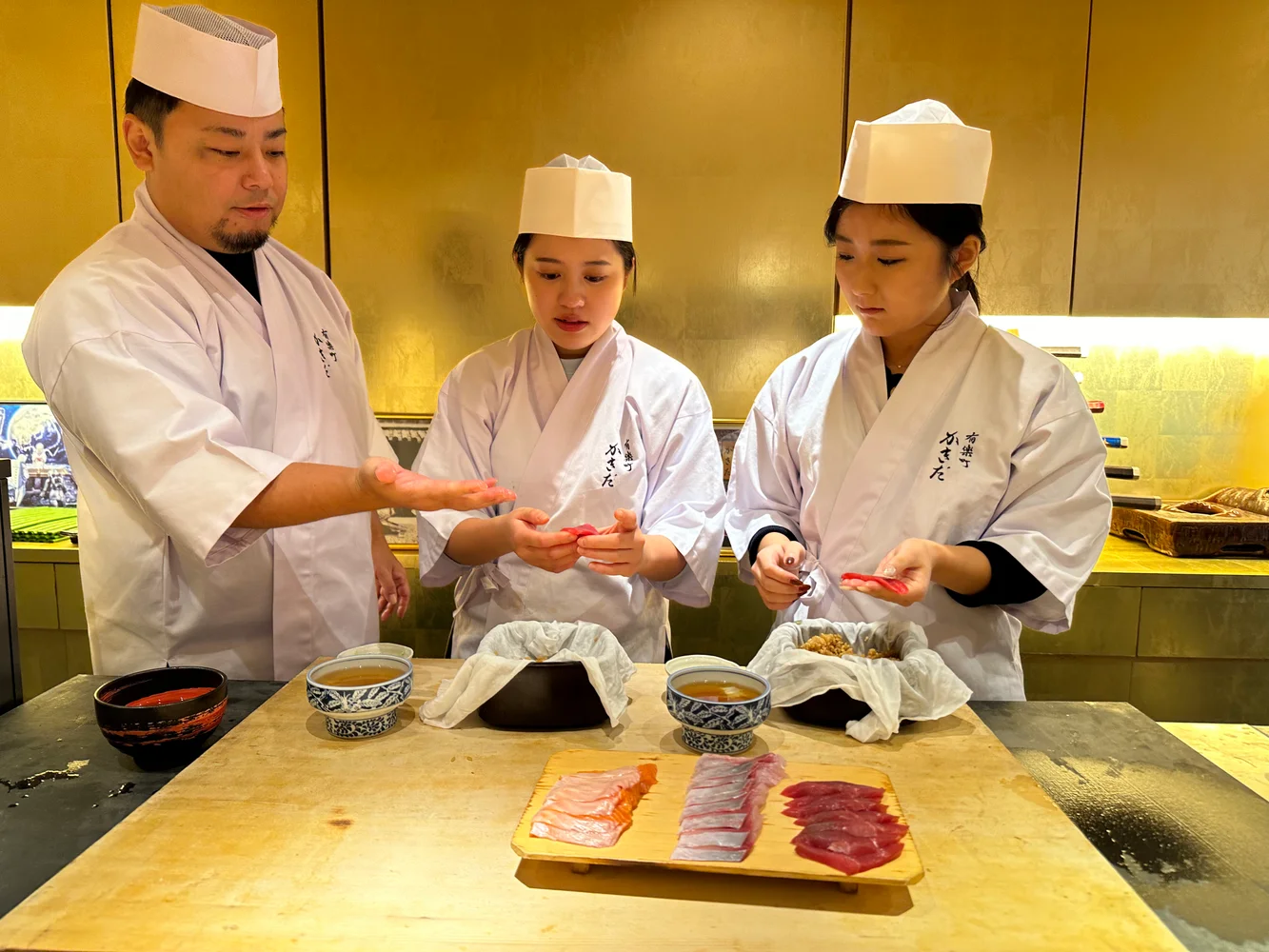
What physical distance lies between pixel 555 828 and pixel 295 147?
9.42 ft

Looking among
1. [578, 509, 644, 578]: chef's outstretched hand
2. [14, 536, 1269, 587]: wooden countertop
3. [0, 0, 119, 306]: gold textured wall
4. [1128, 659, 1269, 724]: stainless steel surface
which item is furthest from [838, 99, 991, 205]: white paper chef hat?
[0, 0, 119, 306]: gold textured wall

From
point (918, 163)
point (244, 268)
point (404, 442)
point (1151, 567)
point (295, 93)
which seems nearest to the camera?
point (918, 163)

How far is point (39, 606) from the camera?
298 centimetres

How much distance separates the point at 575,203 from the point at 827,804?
4.38 feet

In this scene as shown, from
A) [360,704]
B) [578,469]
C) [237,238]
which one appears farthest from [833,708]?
[237,238]

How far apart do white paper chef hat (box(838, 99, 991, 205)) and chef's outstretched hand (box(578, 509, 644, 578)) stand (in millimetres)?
773

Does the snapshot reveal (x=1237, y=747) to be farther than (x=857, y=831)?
Yes

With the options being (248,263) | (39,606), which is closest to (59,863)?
(248,263)

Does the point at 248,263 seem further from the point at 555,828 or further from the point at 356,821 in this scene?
the point at 555,828

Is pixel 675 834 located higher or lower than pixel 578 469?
lower

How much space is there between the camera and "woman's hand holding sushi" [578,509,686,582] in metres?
1.61

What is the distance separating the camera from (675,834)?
1.05 m

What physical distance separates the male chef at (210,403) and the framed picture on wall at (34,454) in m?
2.18

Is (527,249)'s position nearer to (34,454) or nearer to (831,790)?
(831,790)
